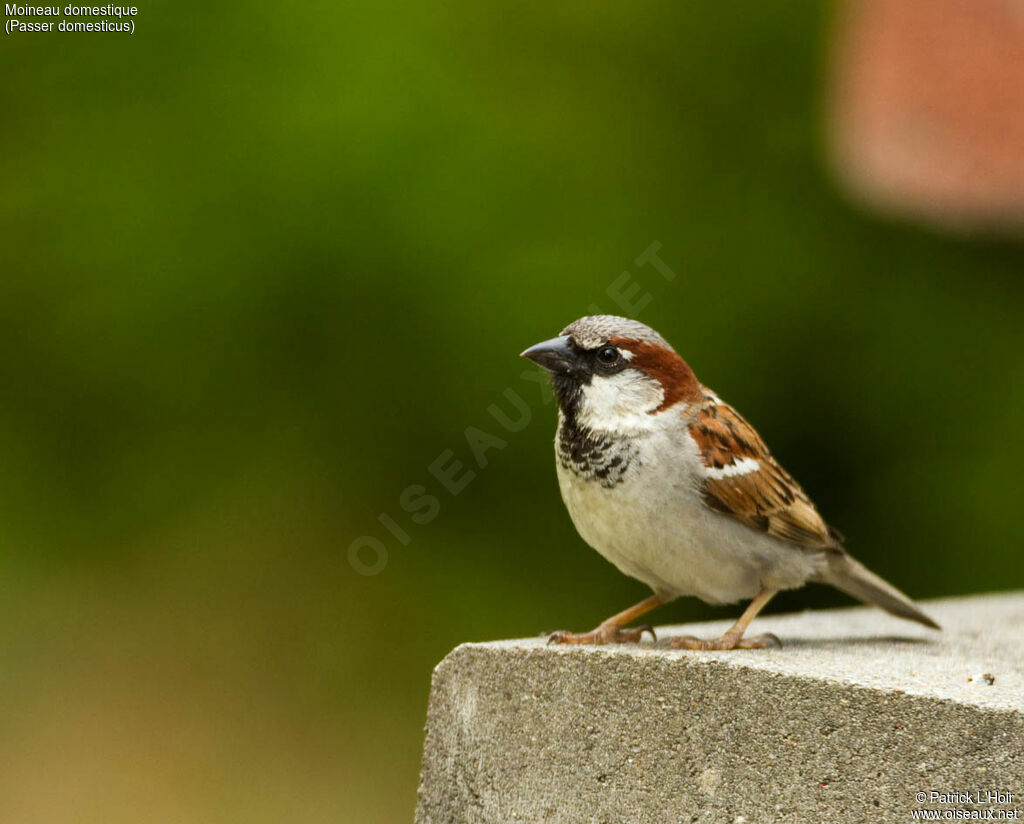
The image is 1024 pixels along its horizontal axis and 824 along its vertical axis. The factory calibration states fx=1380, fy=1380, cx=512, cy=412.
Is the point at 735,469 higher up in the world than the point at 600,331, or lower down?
lower down

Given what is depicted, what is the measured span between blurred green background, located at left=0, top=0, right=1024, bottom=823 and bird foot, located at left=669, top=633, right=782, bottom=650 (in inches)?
75.8

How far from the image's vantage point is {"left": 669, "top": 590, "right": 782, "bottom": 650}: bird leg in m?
2.35

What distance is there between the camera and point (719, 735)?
208 cm

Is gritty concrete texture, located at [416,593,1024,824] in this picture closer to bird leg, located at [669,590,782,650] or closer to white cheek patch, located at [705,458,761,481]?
bird leg, located at [669,590,782,650]

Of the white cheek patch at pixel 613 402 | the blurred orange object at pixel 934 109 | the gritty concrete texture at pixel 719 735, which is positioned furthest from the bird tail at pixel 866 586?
the blurred orange object at pixel 934 109

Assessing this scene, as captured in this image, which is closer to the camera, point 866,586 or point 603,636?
point 603,636

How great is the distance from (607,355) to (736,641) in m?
0.55

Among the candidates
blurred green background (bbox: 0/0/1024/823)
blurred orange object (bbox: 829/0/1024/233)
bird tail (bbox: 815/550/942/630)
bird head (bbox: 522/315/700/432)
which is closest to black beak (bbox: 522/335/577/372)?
bird head (bbox: 522/315/700/432)

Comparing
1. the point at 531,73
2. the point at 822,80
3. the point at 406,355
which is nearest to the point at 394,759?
the point at 406,355

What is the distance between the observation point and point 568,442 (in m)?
2.45

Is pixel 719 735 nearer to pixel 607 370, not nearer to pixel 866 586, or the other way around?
pixel 607 370

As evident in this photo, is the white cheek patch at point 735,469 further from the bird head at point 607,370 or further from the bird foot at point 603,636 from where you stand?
the bird foot at point 603,636

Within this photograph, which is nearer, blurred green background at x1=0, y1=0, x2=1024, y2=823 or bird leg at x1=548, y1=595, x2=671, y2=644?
bird leg at x1=548, y1=595, x2=671, y2=644

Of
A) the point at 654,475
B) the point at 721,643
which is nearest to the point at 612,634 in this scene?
the point at 721,643
